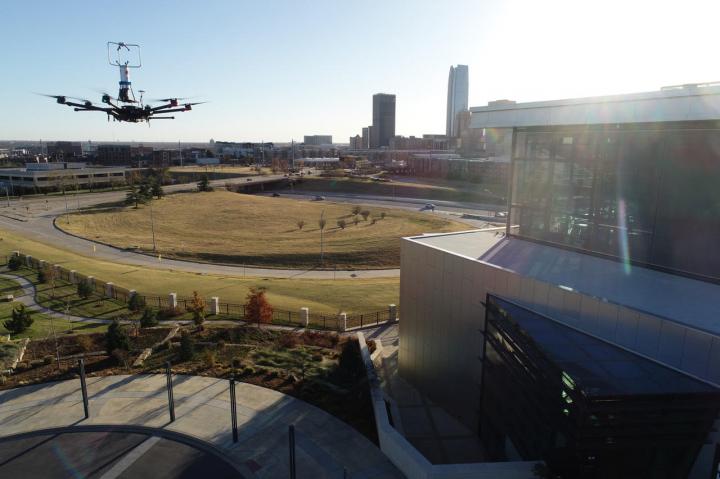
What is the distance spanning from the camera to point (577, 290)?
1204cm

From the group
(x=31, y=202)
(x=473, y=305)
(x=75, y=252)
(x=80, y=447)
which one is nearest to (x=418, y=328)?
(x=473, y=305)

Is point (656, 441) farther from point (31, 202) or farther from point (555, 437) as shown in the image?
point (31, 202)

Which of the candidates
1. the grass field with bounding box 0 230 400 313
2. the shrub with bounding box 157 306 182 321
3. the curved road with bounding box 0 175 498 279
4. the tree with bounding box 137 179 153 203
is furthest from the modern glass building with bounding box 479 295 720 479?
the tree with bounding box 137 179 153 203

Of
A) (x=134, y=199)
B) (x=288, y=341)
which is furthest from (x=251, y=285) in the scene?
(x=134, y=199)

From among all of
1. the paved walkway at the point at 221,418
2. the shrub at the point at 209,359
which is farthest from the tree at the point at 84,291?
the shrub at the point at 209,359

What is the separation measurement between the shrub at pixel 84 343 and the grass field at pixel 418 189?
82977 millimetres

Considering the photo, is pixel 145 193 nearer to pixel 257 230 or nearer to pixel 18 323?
pixel 257 230

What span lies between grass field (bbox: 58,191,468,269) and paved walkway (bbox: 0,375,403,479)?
1144 inches

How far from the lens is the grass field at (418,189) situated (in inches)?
4047

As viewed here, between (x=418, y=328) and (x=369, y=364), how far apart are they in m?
2.25

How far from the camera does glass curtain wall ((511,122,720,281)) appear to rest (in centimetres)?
1291

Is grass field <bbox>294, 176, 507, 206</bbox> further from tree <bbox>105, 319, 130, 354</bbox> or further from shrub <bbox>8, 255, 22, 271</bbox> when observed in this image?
tree <bbox>105, 319, 130, 354</bbox>

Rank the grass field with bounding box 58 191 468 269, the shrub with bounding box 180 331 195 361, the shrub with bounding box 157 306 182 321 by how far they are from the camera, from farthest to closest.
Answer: the grass field with bounding box 58 191 468 269, the shrub with bounding box 157 306 182 321, the shrub with bounding box 180 331 195 361

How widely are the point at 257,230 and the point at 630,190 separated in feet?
179
